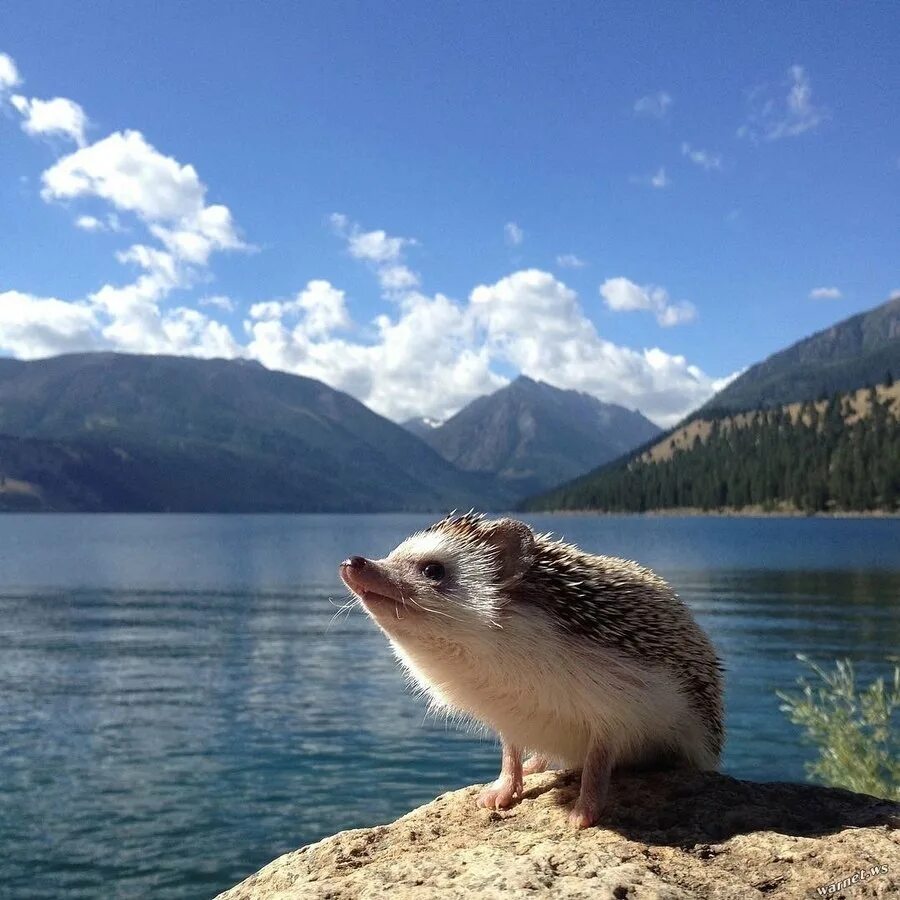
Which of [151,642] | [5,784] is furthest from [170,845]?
[151,642]

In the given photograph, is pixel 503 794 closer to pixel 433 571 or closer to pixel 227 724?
pixel 433 571

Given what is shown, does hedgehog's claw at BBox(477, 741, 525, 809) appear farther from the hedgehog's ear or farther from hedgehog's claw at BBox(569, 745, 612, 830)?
the hedgehog's ear

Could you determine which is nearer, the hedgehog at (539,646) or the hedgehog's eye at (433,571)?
the hedgehog at (539,646)

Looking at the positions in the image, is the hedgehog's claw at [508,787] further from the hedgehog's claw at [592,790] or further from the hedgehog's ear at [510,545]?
the hedgehog's ear at [510,545]

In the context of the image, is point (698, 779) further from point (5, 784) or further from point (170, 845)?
point (5, 784)

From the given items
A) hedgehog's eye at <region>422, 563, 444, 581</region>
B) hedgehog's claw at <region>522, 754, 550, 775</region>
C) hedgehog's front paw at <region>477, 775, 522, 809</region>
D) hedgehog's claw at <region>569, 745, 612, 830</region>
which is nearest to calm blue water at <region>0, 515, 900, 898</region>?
hedgehog's claw at <region>522, 754, 550, 775</region>

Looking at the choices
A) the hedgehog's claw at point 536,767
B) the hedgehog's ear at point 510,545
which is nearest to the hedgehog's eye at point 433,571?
the hedgehog's ear at point 510,545
